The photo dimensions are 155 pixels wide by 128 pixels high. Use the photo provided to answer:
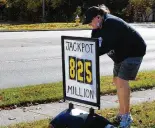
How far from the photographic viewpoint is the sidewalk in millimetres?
7273

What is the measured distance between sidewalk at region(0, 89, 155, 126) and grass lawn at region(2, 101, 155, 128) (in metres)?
0.37

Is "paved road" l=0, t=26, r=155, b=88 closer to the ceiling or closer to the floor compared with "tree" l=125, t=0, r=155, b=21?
closer to the ceiling

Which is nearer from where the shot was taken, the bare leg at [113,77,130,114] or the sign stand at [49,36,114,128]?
the sign stand at [49,36,114,128]

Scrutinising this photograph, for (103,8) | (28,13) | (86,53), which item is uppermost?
(103,8)

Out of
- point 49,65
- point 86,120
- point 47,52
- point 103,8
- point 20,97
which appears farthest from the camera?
point 47,52

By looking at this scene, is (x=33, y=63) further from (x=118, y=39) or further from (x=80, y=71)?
(x=80, y=71)

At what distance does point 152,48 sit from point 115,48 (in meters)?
13.8

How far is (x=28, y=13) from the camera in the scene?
4800 cm

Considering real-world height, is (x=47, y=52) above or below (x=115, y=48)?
below

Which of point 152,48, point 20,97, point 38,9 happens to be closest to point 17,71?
point 20,97

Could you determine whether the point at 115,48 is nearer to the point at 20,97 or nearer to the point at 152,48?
the point at 20,97

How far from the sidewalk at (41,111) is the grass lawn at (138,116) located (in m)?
0.37

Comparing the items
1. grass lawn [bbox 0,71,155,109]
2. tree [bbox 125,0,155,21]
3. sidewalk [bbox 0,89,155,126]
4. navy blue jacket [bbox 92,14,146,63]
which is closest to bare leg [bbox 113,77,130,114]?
navy blue jacket [bbox 92,14,146,63]

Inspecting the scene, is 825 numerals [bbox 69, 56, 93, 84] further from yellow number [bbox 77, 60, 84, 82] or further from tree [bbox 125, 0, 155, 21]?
tree [bbox 125, 0, 155, 21]
